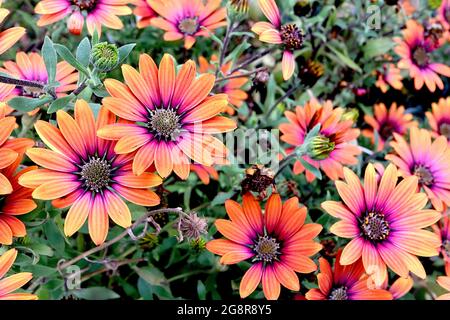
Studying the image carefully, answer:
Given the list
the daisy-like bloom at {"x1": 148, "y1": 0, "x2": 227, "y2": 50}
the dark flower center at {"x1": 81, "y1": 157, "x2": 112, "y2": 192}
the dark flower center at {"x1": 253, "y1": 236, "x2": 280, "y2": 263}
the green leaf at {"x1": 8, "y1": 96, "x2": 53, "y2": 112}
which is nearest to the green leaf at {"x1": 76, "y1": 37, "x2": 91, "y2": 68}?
the green leaf at {"x1": 8, "y1": 96, "x2": 53, "y2": 112}

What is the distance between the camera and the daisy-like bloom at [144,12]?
72.9 inches

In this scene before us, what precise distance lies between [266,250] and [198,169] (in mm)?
411

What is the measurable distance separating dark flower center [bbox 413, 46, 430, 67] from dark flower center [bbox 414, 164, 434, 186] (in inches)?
24.8

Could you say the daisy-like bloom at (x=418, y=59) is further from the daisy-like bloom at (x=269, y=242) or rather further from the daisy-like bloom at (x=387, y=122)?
the daisy-like bloom at (x=269, y=242)

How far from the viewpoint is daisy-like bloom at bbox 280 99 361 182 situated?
1.75m

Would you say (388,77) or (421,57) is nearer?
(421,57)

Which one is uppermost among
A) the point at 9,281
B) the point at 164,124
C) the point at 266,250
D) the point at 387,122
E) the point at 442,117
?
the point at 387,122

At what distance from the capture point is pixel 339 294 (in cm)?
157

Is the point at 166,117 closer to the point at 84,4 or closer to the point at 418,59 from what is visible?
the point at 84,4

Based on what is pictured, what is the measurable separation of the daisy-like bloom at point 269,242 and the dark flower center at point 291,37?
49cm

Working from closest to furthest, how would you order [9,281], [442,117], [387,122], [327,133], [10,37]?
[9,281] → [10,37] → [327,133] → [442,117] → [387,122]

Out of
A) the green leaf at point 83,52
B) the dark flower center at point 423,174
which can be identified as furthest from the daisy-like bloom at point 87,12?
the dark flower center at point 423,174

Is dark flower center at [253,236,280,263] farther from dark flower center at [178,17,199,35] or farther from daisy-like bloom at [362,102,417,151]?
daisy-like bloom at [362,102,417,151]

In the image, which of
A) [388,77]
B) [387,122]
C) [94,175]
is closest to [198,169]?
[94,175]
